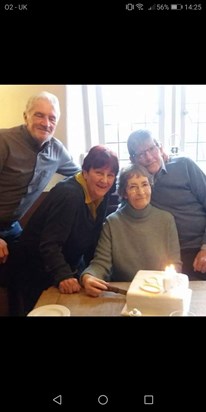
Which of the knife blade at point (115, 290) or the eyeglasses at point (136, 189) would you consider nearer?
the knife blade at point (115, 290)

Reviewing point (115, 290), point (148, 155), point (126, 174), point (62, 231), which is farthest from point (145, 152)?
point (115, 290)

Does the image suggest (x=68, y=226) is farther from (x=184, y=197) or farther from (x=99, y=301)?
(x=184, y=197)

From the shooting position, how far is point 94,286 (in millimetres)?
875

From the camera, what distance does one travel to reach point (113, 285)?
2.95ft

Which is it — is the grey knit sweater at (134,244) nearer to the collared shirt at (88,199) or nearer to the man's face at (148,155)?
the collared shirt at (88,199)

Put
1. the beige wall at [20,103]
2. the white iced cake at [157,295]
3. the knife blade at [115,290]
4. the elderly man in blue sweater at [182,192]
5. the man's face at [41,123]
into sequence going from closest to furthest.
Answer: the beige wall at [20,103] → the white iced cake at [157,295] → the knife blade at [115,290] → the man's face at [41,123] → the elderly man in blue sweater at [182,192]

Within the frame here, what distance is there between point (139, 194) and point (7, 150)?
1.22 feet

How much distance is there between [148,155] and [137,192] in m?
0.18

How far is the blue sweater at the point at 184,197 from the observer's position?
1.20 metres

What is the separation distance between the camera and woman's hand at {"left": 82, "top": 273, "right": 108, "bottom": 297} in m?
0.86
